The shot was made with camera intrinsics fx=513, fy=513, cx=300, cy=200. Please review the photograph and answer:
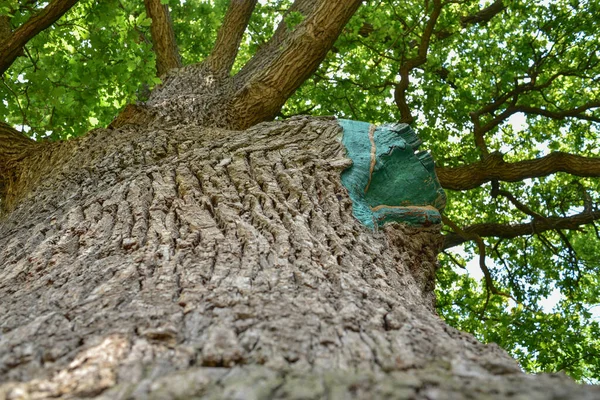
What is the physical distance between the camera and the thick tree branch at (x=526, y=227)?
7.19 m

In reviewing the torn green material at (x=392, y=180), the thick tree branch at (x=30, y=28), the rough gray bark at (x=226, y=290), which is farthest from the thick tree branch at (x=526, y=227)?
the thick tree branch at (x=30, y=28)

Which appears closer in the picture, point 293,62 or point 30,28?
point 30,28

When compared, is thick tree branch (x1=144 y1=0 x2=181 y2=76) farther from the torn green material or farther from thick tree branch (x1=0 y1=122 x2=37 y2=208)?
the torn green material

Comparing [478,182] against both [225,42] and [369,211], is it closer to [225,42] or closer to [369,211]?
[225,42]

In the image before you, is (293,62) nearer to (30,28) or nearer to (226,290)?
(30,28)

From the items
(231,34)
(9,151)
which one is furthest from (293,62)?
(9,151)

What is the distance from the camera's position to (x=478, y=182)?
6.33 meters

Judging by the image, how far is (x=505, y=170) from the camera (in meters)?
6.20

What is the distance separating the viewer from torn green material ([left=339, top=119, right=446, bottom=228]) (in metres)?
2.86

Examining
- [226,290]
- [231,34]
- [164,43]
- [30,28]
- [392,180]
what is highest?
[231,34]

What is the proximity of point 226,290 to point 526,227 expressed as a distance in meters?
6.91

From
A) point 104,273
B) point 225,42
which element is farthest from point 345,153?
point 225,42

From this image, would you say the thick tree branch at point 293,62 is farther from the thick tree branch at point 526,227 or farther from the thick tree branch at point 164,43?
the thick tree branch at point 526,227

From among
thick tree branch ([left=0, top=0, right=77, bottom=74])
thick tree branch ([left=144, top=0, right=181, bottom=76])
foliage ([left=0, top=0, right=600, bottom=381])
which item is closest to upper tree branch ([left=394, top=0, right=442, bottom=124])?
foliage ([left=0, top=0, right=600, bottom=381])
